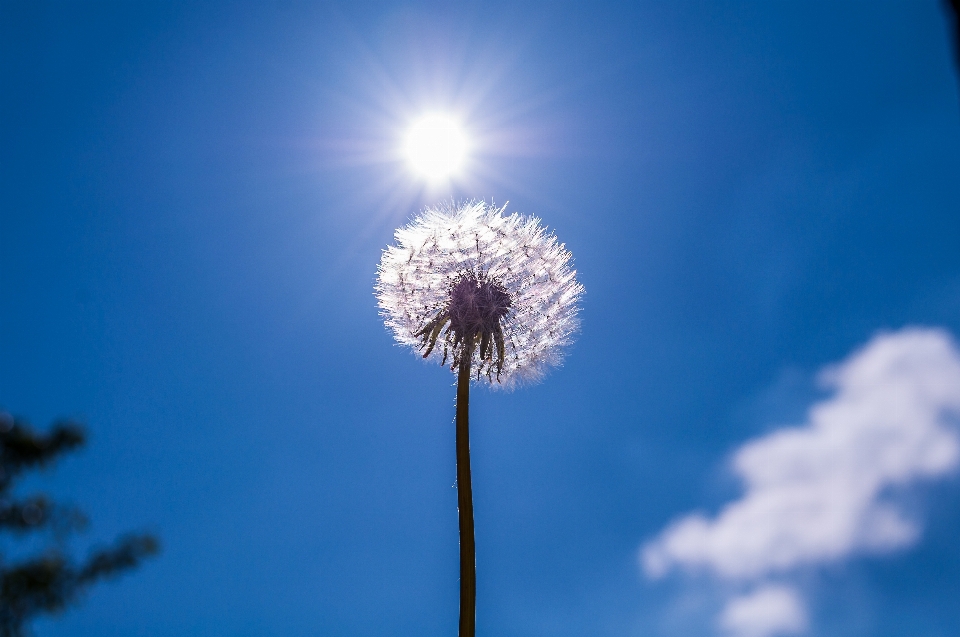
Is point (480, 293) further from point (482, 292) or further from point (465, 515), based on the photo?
point (465, 515)

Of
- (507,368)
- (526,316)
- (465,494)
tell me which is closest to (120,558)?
(465,494)

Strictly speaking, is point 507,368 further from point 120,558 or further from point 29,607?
point 29,607

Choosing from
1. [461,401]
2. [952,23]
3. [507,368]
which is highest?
[507,368]

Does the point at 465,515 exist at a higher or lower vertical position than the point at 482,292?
lower

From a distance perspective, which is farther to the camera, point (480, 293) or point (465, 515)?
point (480, 293)

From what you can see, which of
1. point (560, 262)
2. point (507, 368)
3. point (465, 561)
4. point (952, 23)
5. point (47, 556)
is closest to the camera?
point (952, 23)

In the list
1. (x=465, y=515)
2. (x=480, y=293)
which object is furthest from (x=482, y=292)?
(x=465, y=515)
